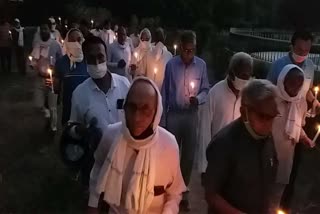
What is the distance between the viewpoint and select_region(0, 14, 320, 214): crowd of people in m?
3.70

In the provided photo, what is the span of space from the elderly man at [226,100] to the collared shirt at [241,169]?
1.93m

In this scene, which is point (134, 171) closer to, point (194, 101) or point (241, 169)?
point (241, 169)

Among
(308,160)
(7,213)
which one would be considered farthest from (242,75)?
(308,160)

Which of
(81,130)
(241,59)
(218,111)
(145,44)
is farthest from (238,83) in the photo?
(145,44)

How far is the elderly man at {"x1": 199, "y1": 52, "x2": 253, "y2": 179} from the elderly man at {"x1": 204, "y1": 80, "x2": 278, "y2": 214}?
6.34 ft

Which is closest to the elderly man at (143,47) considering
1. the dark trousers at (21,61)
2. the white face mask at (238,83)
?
the white face mask at (238,83)

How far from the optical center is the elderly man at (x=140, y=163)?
3672 mm

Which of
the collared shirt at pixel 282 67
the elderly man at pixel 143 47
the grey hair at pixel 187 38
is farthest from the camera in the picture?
the elderly man at pixel 143 47

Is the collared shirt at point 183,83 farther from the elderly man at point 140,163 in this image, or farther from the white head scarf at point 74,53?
the elderly man at point 140,163

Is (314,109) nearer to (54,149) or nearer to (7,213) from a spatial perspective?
(7,213)

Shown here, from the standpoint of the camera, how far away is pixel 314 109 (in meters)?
6.39

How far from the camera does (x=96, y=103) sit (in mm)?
5398

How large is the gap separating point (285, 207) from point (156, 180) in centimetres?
294

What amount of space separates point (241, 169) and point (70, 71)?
3949mm
